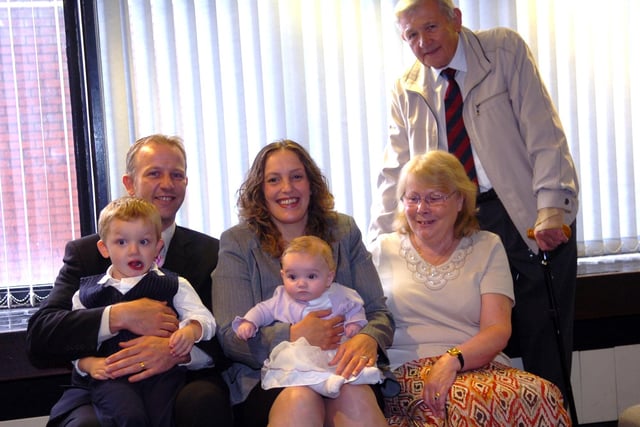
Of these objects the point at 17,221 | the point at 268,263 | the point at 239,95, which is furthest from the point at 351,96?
the point at 17,221

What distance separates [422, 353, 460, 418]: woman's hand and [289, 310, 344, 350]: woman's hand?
312mm

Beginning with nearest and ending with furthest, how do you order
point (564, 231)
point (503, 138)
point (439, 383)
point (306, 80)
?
point (439, 383) < point (564, 231) < point (503, 138) < point (306, 80)

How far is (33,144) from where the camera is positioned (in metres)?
3.31

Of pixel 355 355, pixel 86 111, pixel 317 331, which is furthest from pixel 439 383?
pixel 86 111

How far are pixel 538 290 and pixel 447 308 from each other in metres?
0.58

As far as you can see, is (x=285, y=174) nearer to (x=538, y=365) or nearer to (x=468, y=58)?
(x=468, y=58)

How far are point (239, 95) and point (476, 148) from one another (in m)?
1.16

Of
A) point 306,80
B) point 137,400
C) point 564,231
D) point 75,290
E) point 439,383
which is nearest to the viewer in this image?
point 137,400

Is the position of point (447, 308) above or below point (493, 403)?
above

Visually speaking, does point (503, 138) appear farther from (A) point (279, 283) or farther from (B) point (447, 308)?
(A) point (279, 283)

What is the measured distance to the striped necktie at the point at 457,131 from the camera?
294cm

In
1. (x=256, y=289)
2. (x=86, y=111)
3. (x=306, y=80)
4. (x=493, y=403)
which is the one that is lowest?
(x=493, y=403)

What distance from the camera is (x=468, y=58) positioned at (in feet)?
9.63

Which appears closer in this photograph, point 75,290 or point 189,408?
point 189,408
